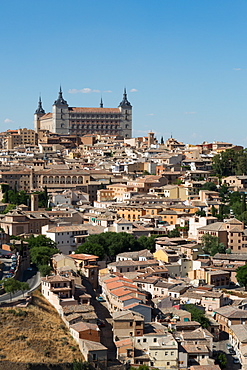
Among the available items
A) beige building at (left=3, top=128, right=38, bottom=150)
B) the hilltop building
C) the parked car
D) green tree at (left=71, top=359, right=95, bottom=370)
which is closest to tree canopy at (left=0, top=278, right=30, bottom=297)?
the parked car

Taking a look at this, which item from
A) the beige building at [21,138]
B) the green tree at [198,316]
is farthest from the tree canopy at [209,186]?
the beige building at [21,138]

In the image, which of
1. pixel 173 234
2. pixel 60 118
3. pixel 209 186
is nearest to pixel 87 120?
pixel 60 118

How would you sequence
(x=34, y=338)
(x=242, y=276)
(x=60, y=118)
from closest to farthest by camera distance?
(x=34, y=338)
(x=242, y=276)
(x=60, y=118)

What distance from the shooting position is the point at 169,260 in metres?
38.1

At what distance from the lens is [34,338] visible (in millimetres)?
26797

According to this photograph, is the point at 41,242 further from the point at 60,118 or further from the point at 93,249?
the point at 60,118

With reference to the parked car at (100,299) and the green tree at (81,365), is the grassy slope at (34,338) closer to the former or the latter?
the green tree at (81,365)

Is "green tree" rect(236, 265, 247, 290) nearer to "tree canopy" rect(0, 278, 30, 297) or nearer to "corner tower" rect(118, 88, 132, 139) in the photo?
"tree canopy" rect(0, 278, 30, 297)

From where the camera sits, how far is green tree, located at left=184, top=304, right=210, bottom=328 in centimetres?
3022

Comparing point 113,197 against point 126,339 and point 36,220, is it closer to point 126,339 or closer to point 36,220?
point 36,220

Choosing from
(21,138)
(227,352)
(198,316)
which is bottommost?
(227,352)

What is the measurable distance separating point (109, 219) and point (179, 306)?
47.1 ft

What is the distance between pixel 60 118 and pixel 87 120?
13.0ft

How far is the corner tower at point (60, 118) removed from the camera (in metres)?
99.7
